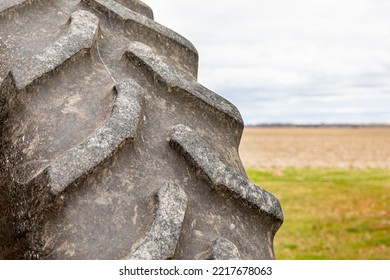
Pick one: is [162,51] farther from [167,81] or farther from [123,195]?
[123,195]

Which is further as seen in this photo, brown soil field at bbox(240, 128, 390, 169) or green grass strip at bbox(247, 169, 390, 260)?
brown soil field at bbox(240, 128, 390, 169)

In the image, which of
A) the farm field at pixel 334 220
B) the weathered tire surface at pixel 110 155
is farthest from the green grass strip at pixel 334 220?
the weathered tire surface at pixel 110 155

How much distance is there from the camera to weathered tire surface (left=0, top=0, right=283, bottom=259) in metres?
1.32

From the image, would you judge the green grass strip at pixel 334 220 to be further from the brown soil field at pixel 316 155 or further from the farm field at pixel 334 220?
the brown soil field at pixel 316 155

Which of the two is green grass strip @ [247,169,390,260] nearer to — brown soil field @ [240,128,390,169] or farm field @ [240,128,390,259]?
farm field @ [240,128,390,259]

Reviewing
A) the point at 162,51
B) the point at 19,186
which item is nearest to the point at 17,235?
the point at 19,186

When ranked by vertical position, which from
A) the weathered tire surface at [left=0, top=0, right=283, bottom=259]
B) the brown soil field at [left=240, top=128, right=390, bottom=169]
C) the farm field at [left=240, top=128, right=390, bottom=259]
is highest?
the weathered tire surface at [left=0, top=0, right=283, bottom=259]

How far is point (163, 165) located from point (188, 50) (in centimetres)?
63

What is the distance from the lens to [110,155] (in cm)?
136

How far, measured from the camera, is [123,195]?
1.37 meters

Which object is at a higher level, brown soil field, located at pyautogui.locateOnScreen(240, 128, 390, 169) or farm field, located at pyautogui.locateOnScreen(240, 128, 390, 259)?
farm field, located at pyautogui.locateOnScreen(240, 128, 390, 259)

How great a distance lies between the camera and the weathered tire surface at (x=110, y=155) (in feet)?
4.34

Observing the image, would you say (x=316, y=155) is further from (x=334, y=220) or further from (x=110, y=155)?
(x=110, y=155)

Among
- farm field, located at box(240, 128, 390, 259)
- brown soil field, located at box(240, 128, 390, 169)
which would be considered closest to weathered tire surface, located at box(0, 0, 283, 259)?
farm field, located at box(240, 128, 390, 259)
